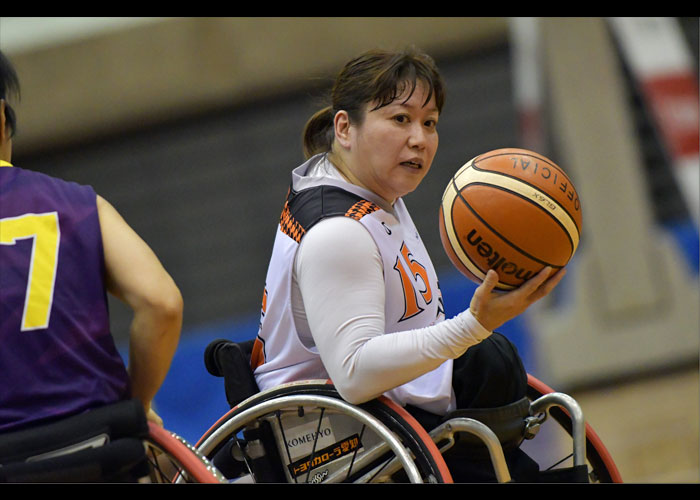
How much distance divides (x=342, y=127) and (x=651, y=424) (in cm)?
365

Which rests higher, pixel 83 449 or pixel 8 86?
pixel 8 86

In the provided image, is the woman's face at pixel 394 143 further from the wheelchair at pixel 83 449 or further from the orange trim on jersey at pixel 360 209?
the wheelchair at pixel 83 449

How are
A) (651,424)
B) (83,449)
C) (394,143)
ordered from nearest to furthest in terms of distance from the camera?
(83,449) < (394,143) < (651,424)

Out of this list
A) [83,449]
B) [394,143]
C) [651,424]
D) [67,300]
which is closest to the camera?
[83,449]

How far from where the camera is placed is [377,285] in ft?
6.38

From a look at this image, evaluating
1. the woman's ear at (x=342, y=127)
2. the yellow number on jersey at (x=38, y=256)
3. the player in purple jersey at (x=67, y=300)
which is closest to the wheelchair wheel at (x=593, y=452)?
the woman's ear at (x=342, y=127)

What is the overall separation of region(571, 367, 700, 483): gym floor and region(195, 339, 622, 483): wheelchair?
2300 mm

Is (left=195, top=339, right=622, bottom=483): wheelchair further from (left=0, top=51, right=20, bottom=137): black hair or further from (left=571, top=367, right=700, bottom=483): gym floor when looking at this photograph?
(left=571, top=367, right=700, bottom=483): gym floor

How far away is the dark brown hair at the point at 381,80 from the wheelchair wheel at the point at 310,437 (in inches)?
25.9

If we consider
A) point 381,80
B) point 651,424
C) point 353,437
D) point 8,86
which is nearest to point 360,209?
point 381,80

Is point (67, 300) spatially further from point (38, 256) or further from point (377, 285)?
point (377, 285)

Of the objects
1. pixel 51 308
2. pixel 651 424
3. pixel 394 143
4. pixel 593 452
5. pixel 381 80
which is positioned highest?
pixel 381 80
